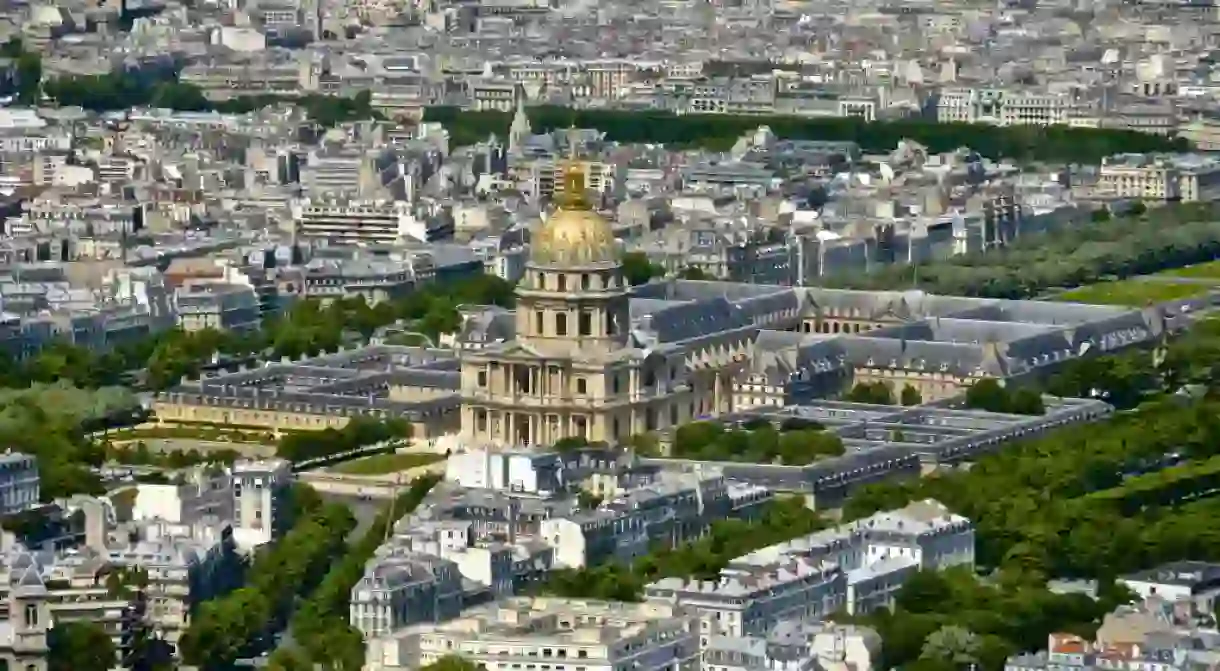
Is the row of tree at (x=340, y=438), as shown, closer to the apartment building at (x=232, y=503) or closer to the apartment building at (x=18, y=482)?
the apartment building at (x=232, y=503)

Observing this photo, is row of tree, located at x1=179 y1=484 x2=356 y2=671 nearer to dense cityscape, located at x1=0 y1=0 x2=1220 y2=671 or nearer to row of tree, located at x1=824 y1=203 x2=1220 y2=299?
dense cityscape, located at x1=0 y1=0 x2=1220 y2=671

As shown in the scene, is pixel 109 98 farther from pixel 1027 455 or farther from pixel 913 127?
pixel 1027 455

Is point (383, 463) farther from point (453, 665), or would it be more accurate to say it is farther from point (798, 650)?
point (453, 665)

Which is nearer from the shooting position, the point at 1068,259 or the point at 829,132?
the point at 1068,259

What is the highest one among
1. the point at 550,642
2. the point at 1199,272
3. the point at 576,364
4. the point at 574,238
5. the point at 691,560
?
the point at 574,238

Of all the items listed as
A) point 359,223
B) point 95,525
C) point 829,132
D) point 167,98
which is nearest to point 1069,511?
point 95,525

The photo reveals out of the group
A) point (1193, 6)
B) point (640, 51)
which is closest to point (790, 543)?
point (640, 51)

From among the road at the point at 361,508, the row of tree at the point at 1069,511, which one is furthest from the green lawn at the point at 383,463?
the row of tree at the point at 1069,511

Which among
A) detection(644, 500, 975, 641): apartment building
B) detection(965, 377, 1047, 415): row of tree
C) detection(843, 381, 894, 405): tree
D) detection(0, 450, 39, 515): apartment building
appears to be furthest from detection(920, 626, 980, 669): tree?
detection(843, 381, 894, 405): tree
